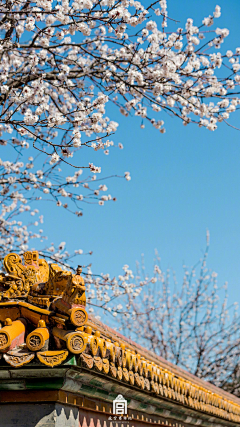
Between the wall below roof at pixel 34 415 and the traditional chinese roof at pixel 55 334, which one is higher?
the traditional chinese roof at pixel 55 334

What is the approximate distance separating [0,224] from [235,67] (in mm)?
5463

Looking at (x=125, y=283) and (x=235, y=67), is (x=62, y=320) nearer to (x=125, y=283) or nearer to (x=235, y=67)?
(x=235, y=67)

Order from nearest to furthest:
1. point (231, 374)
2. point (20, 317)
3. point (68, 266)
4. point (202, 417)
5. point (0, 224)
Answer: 1. point (20, 317)
2. point (202, 417)
3. point (68, 266)
4. point (0, 224)
5. point (231, 374)

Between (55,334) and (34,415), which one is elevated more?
(55,334)

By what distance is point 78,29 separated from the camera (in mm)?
6406

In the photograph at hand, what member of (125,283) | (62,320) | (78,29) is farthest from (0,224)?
(62,320)

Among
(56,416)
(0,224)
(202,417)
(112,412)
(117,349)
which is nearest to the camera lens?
(56,416)

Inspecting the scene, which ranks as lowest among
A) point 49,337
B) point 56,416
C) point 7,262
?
point 56,416

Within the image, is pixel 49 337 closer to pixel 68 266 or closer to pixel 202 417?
pixel 202 417

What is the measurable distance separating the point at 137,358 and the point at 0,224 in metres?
6.35

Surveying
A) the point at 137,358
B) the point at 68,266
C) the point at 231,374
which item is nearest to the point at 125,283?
the point at 68,266

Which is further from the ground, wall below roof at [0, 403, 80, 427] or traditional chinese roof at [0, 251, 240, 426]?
traditional chinese roof at [0, 251, 240, 426]

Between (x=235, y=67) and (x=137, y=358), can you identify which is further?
(x=235, y=67)

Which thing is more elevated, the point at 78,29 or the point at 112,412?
the point at 78,29
